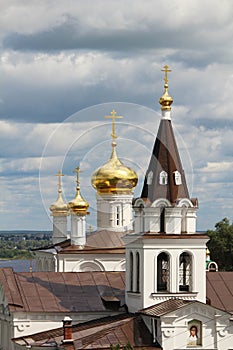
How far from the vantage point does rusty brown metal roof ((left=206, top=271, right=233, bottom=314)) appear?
40125 mm

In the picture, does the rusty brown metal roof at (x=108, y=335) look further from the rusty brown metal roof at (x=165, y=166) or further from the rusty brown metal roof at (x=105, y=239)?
the rusty brown metal roof at (x=105, y=239)

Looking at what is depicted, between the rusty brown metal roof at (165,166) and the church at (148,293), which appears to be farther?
the rusty brown metal roof at (165,166)

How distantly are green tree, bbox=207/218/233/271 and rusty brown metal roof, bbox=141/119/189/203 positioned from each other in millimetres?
31667

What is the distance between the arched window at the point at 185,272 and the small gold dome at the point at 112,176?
11.5 m

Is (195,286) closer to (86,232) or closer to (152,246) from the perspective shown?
(152,246)

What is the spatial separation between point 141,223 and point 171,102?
4275 mm

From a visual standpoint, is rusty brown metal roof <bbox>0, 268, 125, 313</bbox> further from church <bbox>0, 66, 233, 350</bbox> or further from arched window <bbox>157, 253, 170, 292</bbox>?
arched window <bbox>157, 253, 170, 292</bbox>

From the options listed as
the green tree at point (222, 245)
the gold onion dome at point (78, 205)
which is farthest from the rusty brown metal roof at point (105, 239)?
the green tree at point (222, 245)

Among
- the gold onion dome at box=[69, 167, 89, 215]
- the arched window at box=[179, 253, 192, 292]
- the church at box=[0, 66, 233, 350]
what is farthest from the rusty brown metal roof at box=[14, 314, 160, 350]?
the gold onion dome at box=[69, 167, 89, 215]

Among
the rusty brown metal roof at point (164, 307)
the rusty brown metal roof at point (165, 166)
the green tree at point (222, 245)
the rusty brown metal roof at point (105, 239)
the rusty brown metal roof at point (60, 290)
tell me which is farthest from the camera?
the green tree at point (222, 245)

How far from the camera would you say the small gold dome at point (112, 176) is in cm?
4959

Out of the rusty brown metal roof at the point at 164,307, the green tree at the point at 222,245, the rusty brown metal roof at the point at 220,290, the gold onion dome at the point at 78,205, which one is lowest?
the rusty brown metal roof at the point at 164,307

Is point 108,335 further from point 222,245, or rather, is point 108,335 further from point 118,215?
point 222,245

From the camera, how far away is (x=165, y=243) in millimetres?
37719
